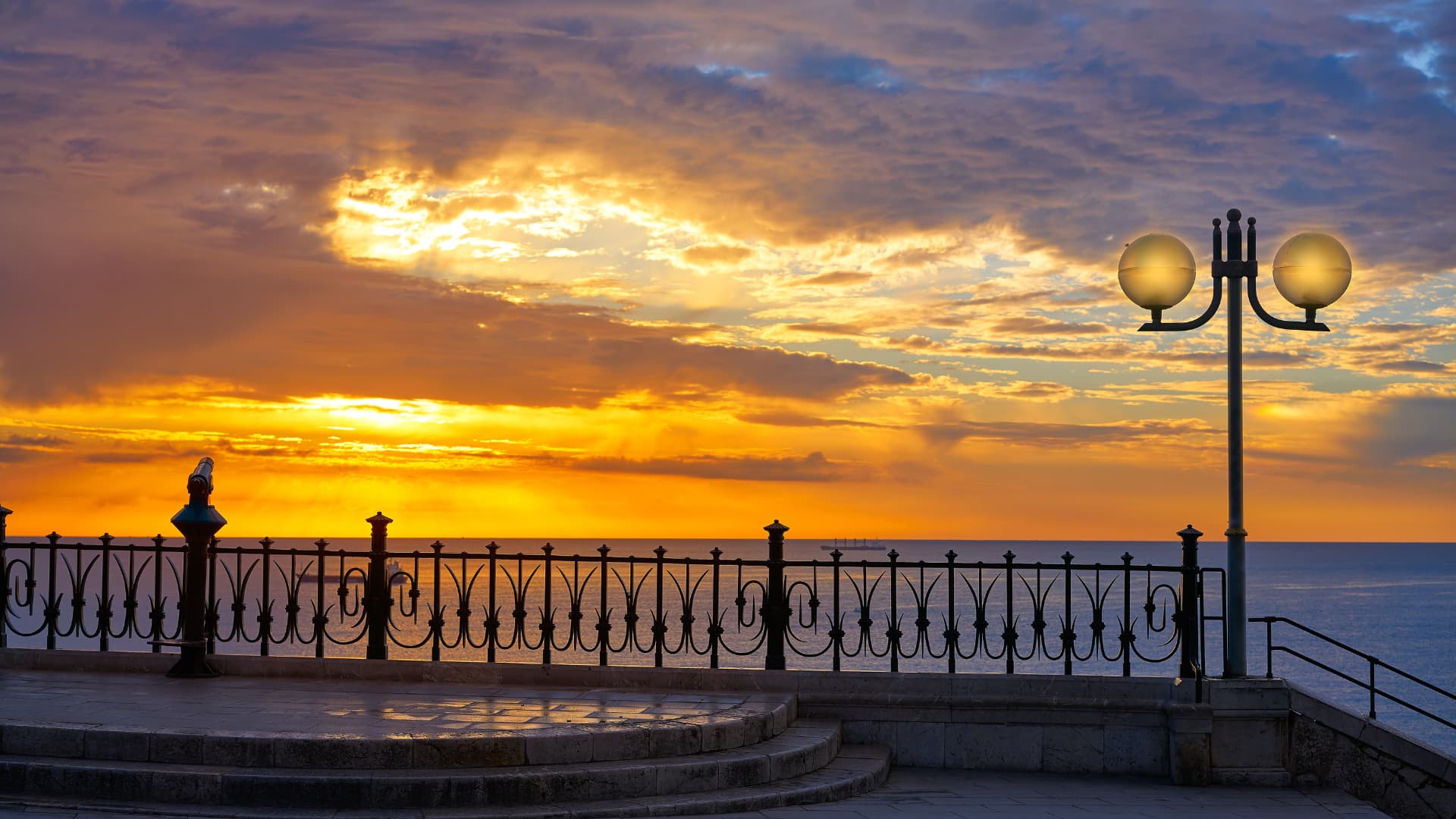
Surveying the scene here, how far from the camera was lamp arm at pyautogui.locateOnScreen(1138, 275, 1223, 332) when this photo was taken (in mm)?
11469

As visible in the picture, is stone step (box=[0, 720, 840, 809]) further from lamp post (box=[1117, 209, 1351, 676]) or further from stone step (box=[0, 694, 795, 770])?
lamp post (box=[1117, 209, 1351, 676])

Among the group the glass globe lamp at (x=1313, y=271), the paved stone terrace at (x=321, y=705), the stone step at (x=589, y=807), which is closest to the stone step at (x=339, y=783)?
the stone step at (x=589, y=807)

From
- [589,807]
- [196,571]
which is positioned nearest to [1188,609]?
[589,807]

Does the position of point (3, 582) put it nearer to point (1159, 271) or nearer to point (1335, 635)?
point (1159, 271)

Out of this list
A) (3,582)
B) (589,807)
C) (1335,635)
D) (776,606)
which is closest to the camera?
(589,807)

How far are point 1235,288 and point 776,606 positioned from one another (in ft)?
17.2

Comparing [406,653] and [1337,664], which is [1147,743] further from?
[1337,664]

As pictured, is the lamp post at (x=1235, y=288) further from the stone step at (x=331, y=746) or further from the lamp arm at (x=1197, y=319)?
the stone step at (x=331, y=746)

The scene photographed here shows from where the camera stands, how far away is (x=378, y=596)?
13086 mm

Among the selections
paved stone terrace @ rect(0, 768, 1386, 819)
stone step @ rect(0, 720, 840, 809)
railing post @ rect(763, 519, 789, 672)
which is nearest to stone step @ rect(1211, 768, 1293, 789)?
paved stone terrace @ rect(0, 768, 1386, 819)

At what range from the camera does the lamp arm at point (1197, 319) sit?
37.6 feet

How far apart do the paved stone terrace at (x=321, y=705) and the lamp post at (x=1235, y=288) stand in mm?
Answer: 4702

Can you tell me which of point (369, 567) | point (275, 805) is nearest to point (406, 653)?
point (369, 567)

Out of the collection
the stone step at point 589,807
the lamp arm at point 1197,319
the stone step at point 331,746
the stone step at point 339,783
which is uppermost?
the lamp arm at point 1197,319
